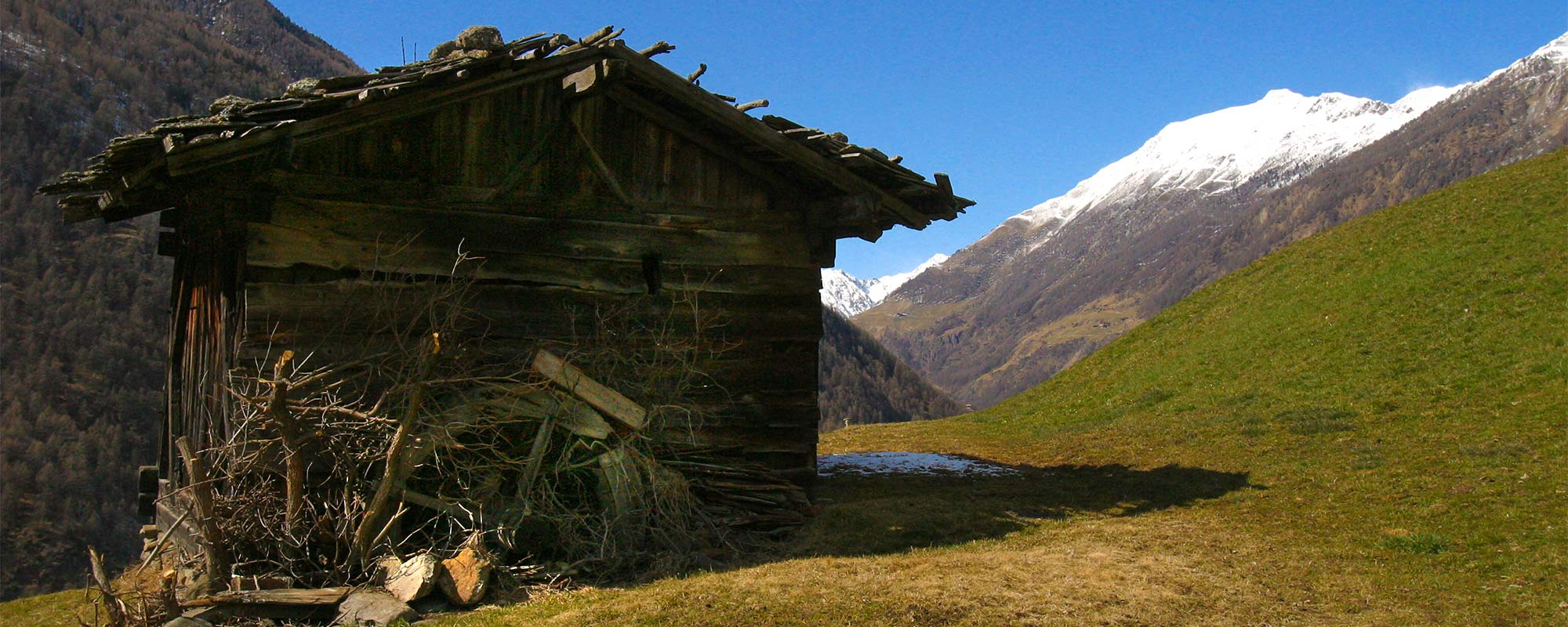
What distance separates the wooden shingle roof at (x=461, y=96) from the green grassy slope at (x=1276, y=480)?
3.57 metres

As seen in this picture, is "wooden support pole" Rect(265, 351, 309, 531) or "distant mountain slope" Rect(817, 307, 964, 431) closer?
"wooden support pole" Rect(265, 351, 309, 531)

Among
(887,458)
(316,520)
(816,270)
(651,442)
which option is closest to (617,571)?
(651,442)

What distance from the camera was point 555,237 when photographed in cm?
1153

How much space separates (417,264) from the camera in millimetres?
10859

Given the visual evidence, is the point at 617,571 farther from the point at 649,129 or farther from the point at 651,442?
the point at 649,129

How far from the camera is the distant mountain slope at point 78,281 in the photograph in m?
79.2

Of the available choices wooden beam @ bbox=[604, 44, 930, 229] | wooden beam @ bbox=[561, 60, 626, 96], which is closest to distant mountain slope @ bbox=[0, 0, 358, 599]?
wooden beam @ bbox=[561, 60, 626, 96]

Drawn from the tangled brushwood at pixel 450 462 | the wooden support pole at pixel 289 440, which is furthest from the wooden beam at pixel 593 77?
the wooden support pole at pixel 289 440

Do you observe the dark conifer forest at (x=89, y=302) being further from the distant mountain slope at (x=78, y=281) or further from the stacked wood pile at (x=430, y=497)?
the stacked wood pile at (x=430, y=497)

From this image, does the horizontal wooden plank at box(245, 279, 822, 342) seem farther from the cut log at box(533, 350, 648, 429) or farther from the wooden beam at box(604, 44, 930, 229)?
the wooden beam at box(604, 44, 930, 229)

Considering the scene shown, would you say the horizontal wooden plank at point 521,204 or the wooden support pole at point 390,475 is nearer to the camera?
the wooden support pole at point 390,475

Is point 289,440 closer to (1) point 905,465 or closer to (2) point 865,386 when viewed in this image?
(1) point 905,465

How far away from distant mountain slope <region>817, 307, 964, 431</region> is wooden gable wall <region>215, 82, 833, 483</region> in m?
103

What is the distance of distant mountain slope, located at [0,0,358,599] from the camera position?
260 feet
